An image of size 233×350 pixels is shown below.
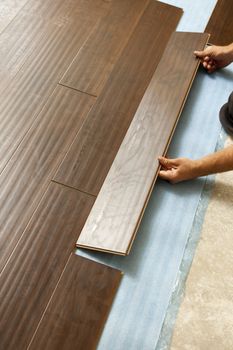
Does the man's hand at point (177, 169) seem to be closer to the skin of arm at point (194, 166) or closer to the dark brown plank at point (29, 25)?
the skin of arm at point (194, 166)

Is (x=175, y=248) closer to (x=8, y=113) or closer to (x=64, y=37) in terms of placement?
(x=8, y=113)

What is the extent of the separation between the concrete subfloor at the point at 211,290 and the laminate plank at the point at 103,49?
921 millimetres

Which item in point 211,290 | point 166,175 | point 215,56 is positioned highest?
point 215,56

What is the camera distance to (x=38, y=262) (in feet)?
5.41

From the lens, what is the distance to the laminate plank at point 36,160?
1723 mm

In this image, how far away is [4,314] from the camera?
1.55 meters

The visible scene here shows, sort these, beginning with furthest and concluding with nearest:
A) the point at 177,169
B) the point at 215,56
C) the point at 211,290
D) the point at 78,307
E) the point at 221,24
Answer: the point at 221,24 < the point at 215,56 < the point at 177,169 < the point at 211,290 < the point at 78,307

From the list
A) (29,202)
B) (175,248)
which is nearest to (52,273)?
(29,202)

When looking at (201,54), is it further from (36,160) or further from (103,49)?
(36,160)

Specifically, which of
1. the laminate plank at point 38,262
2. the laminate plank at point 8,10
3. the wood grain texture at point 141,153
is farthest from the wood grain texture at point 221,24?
the laminate plank at point 38,262

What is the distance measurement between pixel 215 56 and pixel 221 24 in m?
0.41

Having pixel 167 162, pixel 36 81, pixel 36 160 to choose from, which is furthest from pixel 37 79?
pixel 167 162

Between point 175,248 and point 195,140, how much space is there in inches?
24.5

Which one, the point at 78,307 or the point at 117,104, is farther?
the point at 117,104
